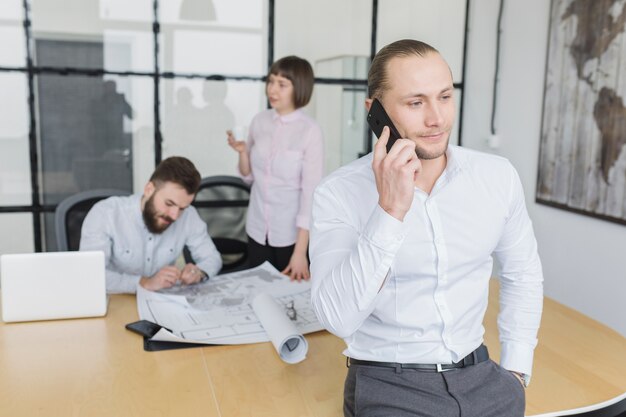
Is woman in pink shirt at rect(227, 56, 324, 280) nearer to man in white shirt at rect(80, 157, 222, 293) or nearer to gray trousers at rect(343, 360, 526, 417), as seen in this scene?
man in white shirt at rect(80, 157, 222, 293)

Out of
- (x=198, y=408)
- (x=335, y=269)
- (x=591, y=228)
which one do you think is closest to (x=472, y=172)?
(x=335, y=269)

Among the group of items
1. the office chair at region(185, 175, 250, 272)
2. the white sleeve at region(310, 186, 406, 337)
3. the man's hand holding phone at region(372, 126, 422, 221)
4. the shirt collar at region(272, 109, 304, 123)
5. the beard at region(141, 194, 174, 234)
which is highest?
the shirt collar at region(272, 109, 304, 123)

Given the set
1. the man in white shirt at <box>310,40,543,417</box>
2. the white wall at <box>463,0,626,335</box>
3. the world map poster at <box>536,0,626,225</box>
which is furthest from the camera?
the white wall at <box>463,0,626,335</box>

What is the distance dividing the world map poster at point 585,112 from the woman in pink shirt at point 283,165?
5.09 ft

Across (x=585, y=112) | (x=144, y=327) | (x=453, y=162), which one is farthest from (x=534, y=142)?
(x=144, y=327)

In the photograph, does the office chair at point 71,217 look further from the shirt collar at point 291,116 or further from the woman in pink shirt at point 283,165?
the shirt collar at point 291,116

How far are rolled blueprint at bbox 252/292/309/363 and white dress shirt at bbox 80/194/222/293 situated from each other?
2.51 feet

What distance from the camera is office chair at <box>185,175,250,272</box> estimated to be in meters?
3.31

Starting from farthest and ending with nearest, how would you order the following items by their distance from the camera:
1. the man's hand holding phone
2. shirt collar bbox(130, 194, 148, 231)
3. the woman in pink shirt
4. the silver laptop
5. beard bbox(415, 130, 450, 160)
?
the woman in pink shirt
shirt collar bbox(130, 194, 148, 231)
the silver laptop
beard bbox(415, 130, 450, 160)
the man's hand holding phone

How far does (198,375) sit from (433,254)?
64cm

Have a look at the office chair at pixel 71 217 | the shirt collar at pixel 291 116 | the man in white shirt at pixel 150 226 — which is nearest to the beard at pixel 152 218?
the man in white shirt at pixel 150 226

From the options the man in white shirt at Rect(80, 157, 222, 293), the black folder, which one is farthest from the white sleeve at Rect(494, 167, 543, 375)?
the man in white shirt at Rect(80, 157, 222, 293)

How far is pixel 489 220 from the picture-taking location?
55.3 inches

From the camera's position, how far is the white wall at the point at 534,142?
326cm
